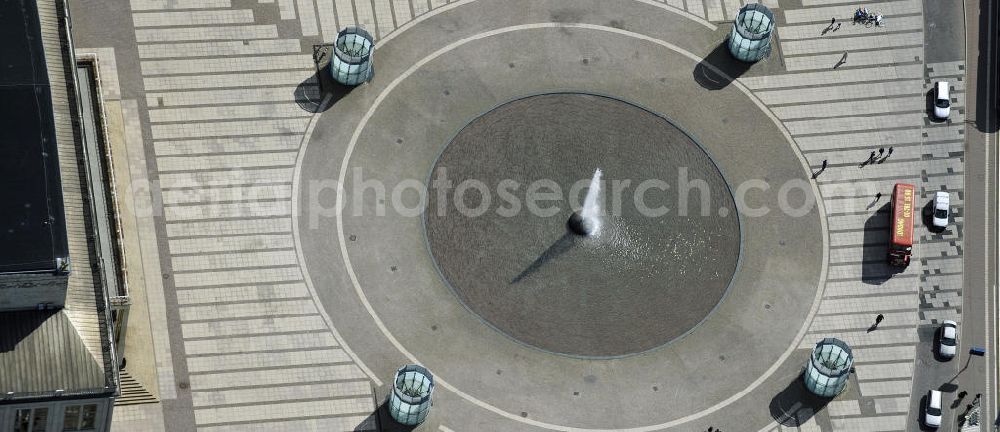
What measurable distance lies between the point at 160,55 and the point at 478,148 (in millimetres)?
32576

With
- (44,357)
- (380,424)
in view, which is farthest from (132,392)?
(380,424)

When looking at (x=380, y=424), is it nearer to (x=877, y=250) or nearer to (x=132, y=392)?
(x=132, y=392)

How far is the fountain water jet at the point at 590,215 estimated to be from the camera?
196 m

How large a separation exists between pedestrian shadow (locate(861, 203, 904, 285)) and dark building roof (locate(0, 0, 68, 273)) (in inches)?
3044

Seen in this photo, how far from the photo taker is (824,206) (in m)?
199

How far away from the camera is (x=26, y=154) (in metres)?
171

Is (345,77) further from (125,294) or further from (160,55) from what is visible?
(125,294)

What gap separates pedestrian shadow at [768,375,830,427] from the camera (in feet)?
623

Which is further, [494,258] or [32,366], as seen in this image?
[494,258]

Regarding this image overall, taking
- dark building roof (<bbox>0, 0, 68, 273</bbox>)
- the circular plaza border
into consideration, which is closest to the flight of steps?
the circular plaza border

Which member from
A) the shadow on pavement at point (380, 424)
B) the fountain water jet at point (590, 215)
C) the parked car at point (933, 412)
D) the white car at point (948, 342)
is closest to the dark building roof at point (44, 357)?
the shadow on pavement at point (380, 424)

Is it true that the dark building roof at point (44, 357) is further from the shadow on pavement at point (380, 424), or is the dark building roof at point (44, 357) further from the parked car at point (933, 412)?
the parked car at point (933, 412)

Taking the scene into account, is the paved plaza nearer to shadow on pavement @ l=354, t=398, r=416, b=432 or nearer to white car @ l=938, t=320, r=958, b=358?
shadow on pavement @ l=354, t=398, r=416, b=432

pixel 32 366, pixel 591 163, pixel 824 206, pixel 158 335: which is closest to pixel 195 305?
pixel 158 335
